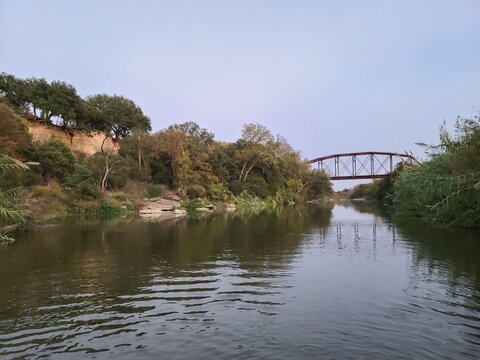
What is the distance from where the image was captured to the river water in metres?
7.14

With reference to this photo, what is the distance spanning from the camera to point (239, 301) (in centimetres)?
1005

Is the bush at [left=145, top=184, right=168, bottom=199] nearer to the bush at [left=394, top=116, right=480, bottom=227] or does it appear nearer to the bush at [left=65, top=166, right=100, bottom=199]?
the bush at [left=65, top=166, right=100, bottom=199]

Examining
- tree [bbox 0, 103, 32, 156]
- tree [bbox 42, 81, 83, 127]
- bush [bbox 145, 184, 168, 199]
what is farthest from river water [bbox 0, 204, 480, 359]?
tree [bbox 42, 81, 83, 127]

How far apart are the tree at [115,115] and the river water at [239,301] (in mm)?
44413

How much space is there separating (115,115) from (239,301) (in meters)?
56.0

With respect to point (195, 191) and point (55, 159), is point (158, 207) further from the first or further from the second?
point (55, 159)

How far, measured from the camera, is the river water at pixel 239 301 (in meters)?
7.14

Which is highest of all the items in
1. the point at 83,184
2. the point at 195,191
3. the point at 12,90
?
the point at 12,90

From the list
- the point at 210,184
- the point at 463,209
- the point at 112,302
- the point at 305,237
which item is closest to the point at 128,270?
the point at 112,302

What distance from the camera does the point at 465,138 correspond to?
2445 centimetres

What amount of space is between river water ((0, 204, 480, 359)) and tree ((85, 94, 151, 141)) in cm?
4441

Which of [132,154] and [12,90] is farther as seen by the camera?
[132,154]

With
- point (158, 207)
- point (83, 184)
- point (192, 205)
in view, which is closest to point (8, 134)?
point (83, 184)

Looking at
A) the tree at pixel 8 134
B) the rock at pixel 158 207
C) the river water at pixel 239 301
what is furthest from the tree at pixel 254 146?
the river water at pixel 239 301
